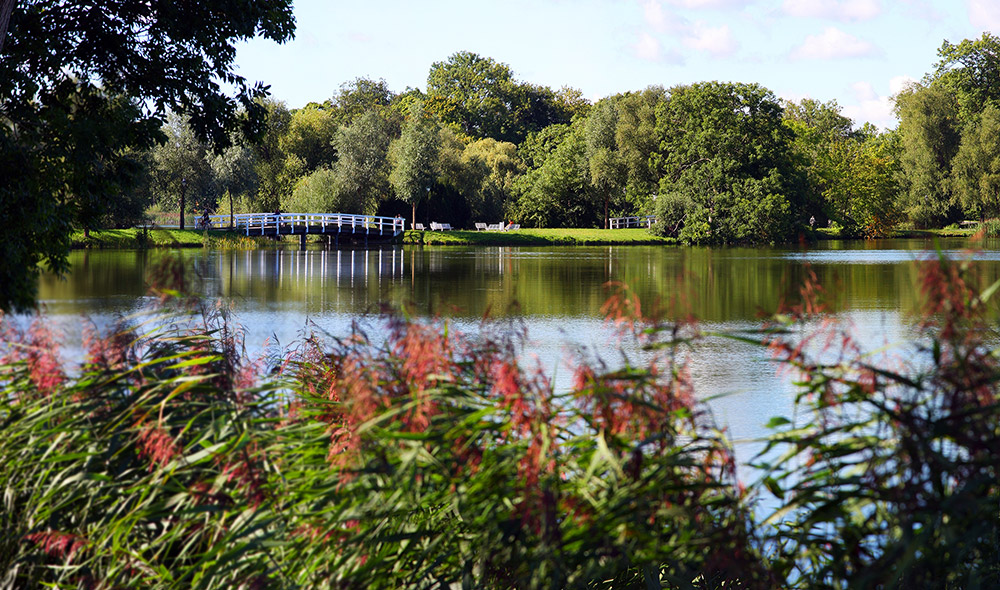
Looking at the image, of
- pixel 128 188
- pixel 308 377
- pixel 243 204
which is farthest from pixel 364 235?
pixel 308 377

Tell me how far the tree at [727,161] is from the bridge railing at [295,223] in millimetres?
17226

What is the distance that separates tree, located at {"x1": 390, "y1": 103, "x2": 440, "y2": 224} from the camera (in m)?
52.1

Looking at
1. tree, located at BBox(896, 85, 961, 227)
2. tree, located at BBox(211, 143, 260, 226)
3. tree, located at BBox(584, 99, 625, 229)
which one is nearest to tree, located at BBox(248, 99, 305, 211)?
tree, located at BBox(211, 143, 260, 226)

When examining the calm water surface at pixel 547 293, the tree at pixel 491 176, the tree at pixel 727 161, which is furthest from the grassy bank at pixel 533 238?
the calm water surface at pixel 547 293

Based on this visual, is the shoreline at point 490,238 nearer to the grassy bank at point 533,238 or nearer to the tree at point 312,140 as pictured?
the grassy bank at point 533,238

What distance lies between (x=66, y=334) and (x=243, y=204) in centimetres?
5428

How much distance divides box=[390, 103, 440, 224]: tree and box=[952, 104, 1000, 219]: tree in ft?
116

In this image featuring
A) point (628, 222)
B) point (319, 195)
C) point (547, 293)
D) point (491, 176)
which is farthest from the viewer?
point (491, 176)

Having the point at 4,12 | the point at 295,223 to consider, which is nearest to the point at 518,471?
the point at 4,12

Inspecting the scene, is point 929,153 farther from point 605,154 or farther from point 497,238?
point 497,238

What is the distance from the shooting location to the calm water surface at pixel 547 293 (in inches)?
154

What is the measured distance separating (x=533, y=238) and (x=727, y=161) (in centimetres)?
1228

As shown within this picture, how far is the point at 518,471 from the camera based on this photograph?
2625 mm

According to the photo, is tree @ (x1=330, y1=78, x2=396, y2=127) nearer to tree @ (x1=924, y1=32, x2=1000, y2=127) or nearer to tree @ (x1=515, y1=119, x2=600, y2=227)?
tree @ (x1=515, y1=119, x2=600, y2=227)
